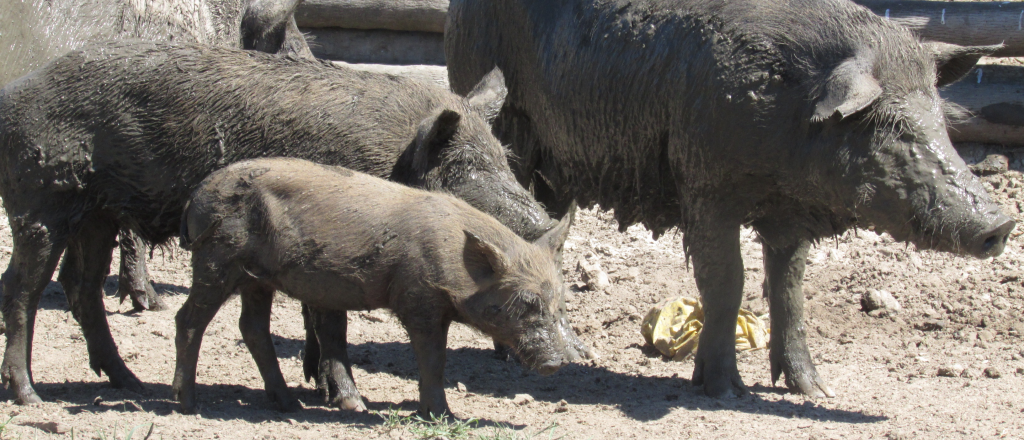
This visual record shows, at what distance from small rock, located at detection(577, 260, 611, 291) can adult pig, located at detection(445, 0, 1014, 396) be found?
1435 mm

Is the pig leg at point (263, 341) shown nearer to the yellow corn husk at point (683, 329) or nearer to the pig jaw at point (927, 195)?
the yellow corn husk at point (683, 329)

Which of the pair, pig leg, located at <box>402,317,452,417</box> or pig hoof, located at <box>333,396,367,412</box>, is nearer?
pig leg, located at <box>402,317,452,417</box>

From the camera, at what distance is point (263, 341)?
4.95 m

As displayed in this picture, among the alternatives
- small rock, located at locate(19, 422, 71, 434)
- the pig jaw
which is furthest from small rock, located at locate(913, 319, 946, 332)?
small rock, located at locate(19, 422, 71, 434)

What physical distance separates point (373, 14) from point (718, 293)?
642 centimetres

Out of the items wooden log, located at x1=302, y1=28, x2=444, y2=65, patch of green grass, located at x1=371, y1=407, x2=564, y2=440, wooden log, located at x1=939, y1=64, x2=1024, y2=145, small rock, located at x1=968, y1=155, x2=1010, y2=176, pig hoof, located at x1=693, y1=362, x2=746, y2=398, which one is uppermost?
wooden log, located at x1=302, y1=28, x2=444, y2=65

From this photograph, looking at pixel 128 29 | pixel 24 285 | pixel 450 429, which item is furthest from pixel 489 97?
pixel 128 29

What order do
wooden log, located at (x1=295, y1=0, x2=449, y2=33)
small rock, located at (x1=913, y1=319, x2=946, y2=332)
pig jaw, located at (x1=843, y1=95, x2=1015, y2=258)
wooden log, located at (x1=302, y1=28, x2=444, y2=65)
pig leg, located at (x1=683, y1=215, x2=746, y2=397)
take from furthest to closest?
wooden log, located at (x1=302, y1=28, x2=444, y2=65)
wooden log, located at (x1=295, y1=0, x2=449, y2=33)
small rock, located at (x1=913, y1=319, x2=946, y2=332)
pig leg, located at (x1=683, y1=215, x2=746, y2=397)
pig jaw, located at (x1=843, y1=95, x2=1015, y2=258)

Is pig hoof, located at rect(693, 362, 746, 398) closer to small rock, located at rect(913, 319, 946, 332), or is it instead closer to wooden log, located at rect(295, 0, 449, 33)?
small rock, located at rect(913, 319, 946, 332)

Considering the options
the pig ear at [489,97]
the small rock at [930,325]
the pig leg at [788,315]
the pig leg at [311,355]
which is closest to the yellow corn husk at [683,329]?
the pig leg at [788,315]

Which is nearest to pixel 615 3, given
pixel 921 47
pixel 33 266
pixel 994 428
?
pixel 921 47

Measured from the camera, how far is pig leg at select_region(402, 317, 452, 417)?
175 inches

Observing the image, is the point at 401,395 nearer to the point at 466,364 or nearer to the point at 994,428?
the point at 466,364

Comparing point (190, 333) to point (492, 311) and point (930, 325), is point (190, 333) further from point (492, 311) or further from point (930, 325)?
point (930, 325)
